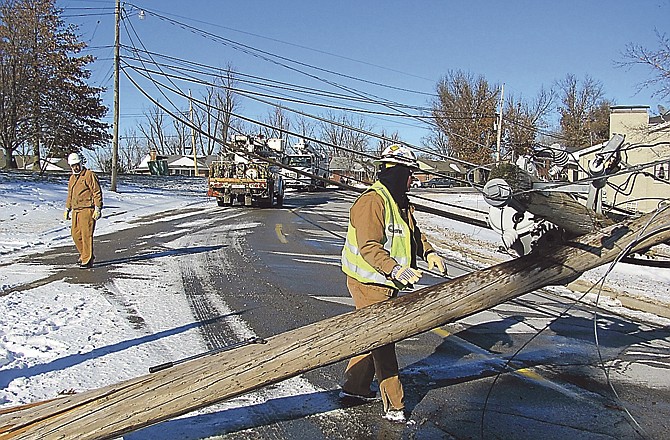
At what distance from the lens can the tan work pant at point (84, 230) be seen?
1059 cm

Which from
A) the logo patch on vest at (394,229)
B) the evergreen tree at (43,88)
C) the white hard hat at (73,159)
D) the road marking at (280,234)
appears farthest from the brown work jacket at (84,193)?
the evergreen tree at (43,88)

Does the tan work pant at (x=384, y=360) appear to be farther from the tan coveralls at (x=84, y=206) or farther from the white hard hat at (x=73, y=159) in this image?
the white hard hat at (x=73, y=159)

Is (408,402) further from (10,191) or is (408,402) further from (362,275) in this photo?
(10,191)

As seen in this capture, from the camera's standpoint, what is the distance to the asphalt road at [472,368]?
15.1 ft

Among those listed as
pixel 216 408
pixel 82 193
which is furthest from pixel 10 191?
pixel 216 408

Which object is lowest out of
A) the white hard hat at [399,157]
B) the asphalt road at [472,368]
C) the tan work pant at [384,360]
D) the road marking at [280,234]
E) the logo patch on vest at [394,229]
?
the road marking at [280,234]

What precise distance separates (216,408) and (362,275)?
1460 millimetres

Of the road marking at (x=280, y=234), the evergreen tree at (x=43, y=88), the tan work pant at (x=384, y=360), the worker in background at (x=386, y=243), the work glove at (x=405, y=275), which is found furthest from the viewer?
the evergreen tree at (x=43, y=88)

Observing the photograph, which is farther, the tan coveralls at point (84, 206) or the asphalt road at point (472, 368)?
the tan coveralls at point (84, 206)

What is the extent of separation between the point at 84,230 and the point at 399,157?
7.40 meters

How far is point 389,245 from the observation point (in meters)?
4.61

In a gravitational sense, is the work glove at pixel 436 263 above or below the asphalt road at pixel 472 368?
above

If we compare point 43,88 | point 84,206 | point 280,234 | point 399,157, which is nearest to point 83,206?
point 84,206

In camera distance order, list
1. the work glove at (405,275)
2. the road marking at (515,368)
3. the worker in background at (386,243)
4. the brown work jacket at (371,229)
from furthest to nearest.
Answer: the road marking at (515,368) < the worker in background at (386,243) < the brown work jacket at (371,229) < the work glove at (405,275)
